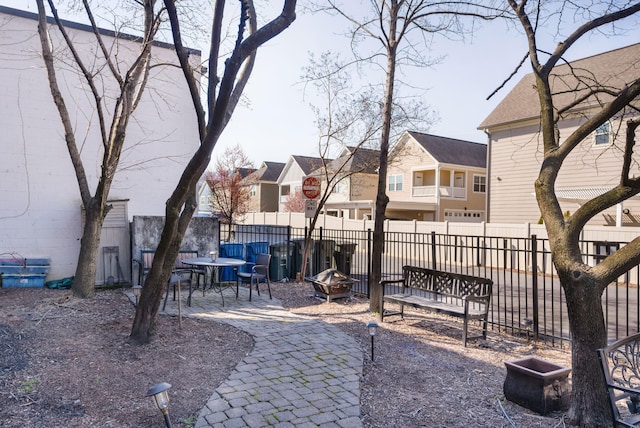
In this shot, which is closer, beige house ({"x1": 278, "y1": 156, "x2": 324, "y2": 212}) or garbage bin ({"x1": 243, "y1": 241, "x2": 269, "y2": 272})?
garbage bin ({"x1": 243, "y1": 241, "x2": 269, "y2": 272})

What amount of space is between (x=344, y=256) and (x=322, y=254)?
2.06ft

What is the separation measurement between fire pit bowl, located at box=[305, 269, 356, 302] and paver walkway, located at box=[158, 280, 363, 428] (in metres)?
1.47

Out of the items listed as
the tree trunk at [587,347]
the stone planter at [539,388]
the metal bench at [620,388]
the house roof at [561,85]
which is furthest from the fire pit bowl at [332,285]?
the house roof at [561,85]

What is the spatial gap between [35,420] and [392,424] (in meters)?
3.12

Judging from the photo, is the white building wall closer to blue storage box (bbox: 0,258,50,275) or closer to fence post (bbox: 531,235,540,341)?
blue storage box (bbox: 0,258,50,275)

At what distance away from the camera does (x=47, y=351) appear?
17.4ft

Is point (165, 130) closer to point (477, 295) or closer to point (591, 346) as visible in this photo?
point (477, 295)

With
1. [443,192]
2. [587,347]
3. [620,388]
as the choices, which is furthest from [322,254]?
[443,192]

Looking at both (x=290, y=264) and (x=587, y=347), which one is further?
(x=290, y=264)

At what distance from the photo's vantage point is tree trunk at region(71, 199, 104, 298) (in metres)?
8.18

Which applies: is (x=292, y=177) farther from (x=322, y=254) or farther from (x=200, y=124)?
(x=200, y=124)

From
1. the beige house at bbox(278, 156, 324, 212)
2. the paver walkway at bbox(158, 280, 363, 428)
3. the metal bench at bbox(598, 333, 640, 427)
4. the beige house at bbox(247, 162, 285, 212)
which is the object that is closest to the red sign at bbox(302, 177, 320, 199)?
the paver walkway at bbox(158, 280, 363, 428)

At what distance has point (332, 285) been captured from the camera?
29.2 ft

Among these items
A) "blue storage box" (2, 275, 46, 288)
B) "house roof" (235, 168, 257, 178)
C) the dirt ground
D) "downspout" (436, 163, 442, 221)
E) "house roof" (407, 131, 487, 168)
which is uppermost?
"house roof" (407, 131, 487, 168)
